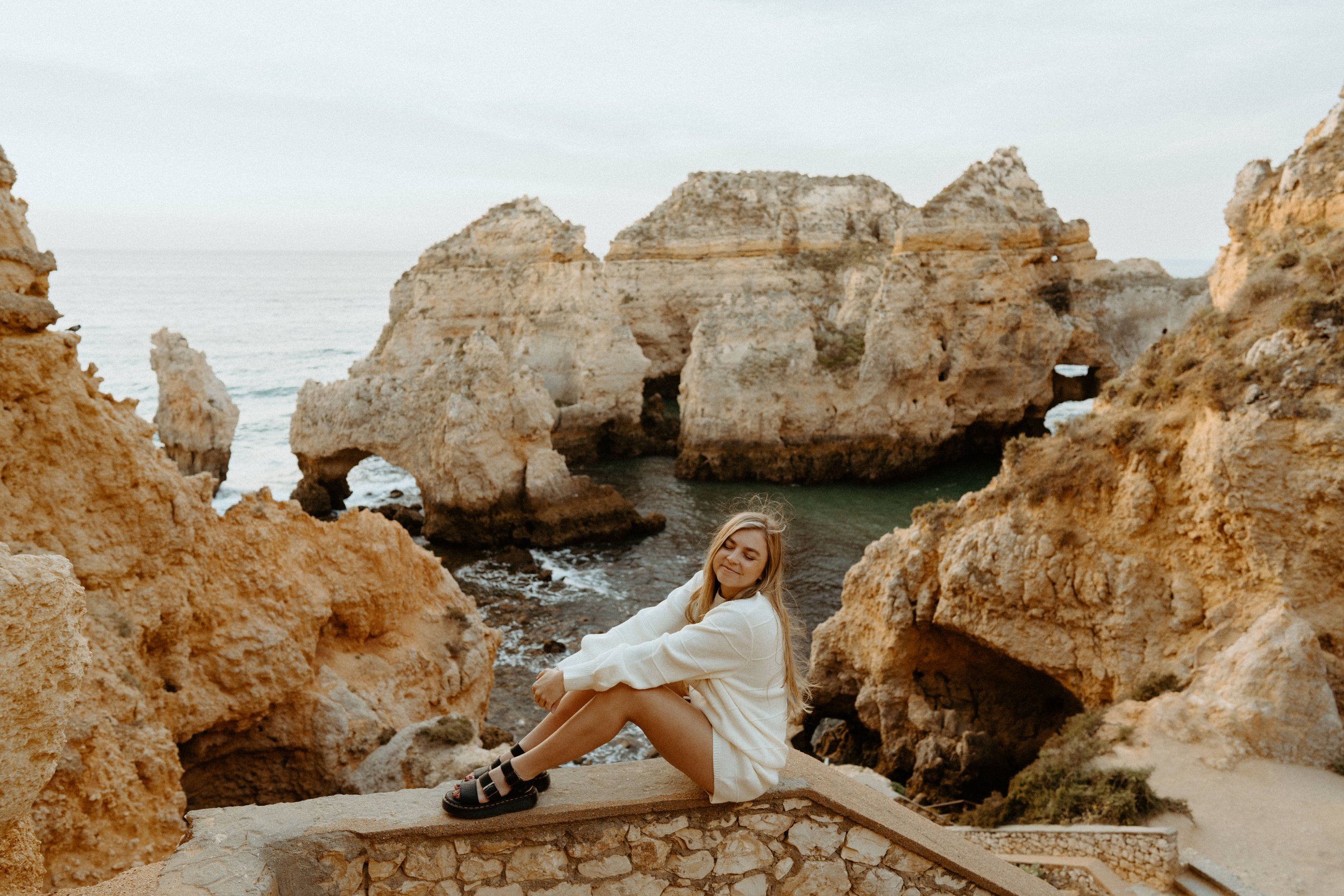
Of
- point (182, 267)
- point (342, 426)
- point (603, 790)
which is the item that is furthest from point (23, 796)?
point (182, 267)

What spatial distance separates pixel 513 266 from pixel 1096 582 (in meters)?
26.9

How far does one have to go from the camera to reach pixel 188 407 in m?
25.8

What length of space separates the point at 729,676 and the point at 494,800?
1034mm

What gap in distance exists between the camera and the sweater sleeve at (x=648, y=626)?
12.3 feet

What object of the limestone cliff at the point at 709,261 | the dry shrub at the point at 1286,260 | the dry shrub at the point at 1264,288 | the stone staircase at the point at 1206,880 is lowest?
the stone staircase at the point at 1206,880

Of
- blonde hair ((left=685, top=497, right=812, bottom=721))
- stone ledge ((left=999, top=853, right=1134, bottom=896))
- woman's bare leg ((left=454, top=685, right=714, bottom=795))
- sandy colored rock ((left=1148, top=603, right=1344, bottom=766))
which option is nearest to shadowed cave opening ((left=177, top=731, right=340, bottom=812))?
woman's bare leg ((left=454, top=685, right=714, bottom=795))

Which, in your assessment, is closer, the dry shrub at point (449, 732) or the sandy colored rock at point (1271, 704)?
the dry shrub at point (449, 732)

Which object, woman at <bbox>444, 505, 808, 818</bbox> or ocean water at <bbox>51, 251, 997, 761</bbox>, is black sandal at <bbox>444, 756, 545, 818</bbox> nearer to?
woman at <bbox>444, 505, 808, 818</bbox>

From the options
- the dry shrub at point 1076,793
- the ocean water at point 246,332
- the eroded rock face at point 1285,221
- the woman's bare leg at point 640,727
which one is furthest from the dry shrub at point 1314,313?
the ocean water at point 246,332

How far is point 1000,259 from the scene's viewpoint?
27609 millimetres

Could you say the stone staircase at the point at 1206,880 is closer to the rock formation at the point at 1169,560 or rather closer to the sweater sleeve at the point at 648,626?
the rock formation at the point at 1169,560

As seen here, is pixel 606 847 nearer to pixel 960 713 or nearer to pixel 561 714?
pixel 561 714

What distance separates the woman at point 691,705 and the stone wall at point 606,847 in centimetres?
15

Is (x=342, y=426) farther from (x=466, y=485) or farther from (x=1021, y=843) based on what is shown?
(x=1021, y=843)
